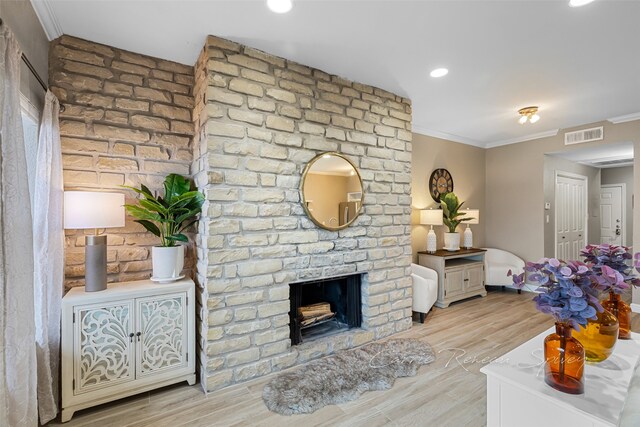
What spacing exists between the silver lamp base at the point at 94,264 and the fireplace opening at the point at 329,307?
148 centimetres

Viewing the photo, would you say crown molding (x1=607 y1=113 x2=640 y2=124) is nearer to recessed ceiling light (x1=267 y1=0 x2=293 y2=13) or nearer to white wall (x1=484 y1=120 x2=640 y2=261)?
white wall (x1=484 y1=120 x2=640 y2=261)

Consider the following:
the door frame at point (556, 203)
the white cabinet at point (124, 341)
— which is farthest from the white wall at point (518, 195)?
the white cabinet at point (124, 341)

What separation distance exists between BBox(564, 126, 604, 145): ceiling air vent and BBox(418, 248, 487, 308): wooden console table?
2081mm

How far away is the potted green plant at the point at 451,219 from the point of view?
4.46 metres

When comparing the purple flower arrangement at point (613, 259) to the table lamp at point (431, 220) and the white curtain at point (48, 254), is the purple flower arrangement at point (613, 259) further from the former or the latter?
the white curtain at point (48, 254)

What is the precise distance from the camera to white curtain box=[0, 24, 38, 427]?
1238 mm

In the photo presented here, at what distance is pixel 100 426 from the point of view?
185 cm

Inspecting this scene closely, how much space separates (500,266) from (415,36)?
161 inches

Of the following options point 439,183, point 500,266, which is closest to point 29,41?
point 439,183

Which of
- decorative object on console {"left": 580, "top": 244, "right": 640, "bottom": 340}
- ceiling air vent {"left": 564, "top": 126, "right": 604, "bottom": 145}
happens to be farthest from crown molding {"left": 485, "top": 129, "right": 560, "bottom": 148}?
decorative object on console {"left": 580, "top": 244, "right": 640, "bottom": 340}

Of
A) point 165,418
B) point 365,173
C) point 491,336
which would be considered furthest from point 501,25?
point 165,418

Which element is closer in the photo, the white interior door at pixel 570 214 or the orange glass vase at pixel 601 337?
the orange glass vase at pixel 601 337

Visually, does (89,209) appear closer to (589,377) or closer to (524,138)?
(589,377)

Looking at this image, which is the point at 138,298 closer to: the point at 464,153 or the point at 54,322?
the point at 54,322
